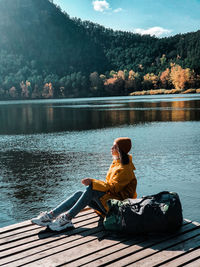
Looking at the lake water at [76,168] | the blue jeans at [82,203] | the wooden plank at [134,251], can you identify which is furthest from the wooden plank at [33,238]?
the lake water at [76,168]

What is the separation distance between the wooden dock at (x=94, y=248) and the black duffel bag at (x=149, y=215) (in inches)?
5.4

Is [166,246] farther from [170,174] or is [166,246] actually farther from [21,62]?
[21,62]

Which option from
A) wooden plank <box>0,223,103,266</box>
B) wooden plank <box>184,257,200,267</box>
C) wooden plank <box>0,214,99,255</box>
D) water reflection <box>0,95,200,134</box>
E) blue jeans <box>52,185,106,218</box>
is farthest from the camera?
water reflection <box>0,95,200,134</box>

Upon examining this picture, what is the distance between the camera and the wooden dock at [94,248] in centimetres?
403

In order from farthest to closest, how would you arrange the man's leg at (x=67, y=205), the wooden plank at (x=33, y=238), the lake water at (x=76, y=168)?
the lake water at (x=76, y=168) < the man's leg at (x=67, y=205) < the wooden plank at (x=33, y=238)

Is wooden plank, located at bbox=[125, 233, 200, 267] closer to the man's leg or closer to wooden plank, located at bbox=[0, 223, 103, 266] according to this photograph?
wooden plank, located at bbox=[0, 223, 103, 266]

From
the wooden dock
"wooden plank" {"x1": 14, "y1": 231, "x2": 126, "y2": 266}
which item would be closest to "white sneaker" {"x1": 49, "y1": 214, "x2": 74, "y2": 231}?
the wooden dock

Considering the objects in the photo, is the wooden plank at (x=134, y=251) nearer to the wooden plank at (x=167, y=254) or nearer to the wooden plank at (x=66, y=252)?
the wooden plank at (x=167, y=254)

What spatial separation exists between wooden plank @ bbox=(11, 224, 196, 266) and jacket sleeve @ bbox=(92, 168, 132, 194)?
0.81m

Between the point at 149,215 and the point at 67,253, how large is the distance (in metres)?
1.25

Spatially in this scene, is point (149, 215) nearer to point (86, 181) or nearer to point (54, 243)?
point (86, 181)

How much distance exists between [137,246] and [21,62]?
19948cm

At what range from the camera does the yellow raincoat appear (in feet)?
16.6

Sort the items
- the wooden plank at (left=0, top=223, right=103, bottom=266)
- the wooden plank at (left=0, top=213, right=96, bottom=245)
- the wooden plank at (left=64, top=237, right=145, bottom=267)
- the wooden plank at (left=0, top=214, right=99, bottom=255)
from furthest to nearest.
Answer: the wooden plank at (left=0, top=213, right=96, bottom=245)
the wooden plank at (left=0, top=214, right=99, bottom=255)
the wooden plank at (left=0, top=223, right=103, bottom=266)
the wooden plank at (left=64, top=237, right=145, bottom=267)
